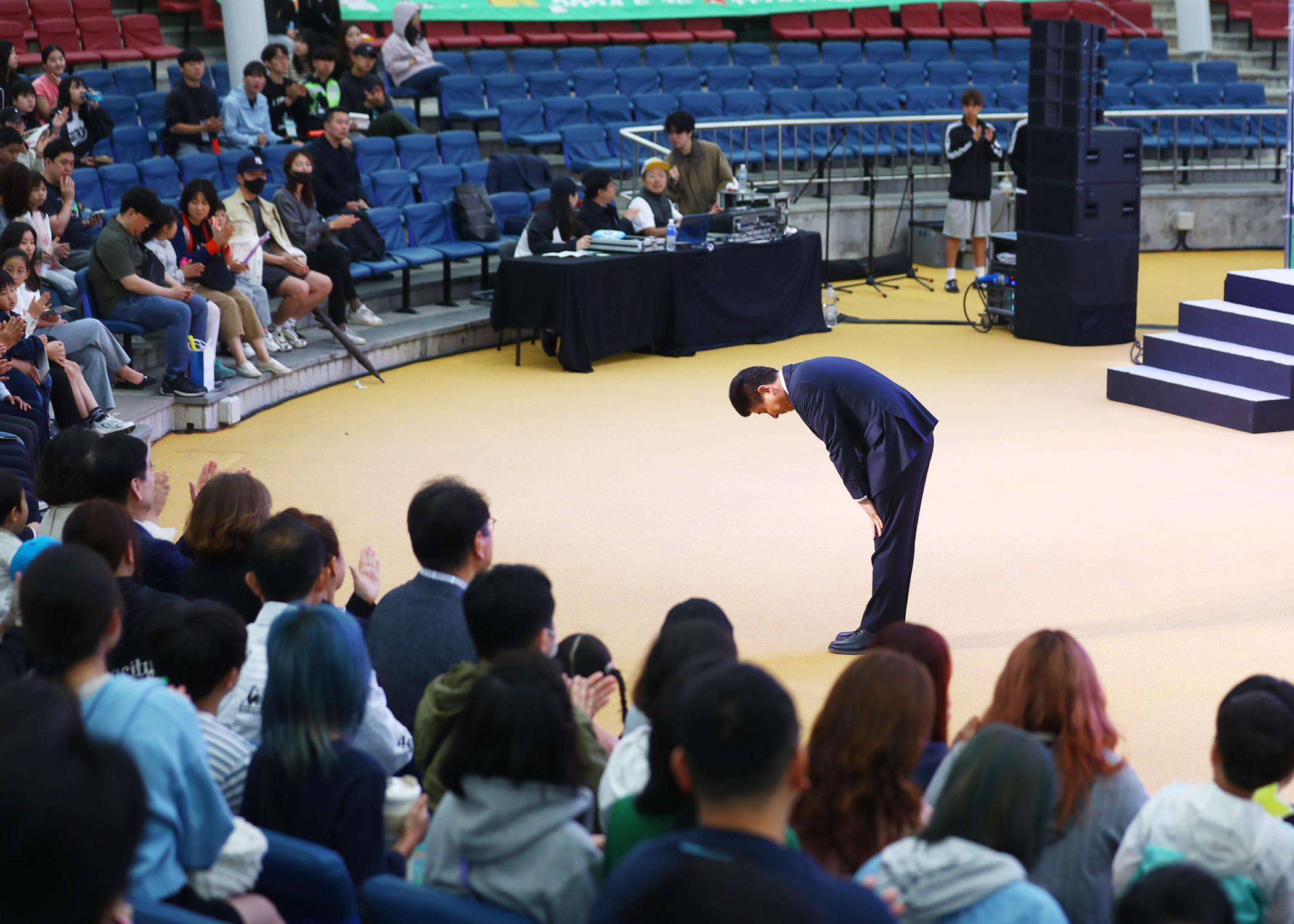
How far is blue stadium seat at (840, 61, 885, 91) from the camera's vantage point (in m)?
14.4

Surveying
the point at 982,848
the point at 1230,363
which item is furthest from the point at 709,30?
the point at 982,848

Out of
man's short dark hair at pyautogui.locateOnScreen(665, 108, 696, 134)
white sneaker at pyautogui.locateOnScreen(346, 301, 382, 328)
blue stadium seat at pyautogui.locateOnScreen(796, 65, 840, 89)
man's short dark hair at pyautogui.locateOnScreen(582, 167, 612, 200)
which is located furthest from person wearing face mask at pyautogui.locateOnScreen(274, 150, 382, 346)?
blue stadium seat at pyautogui.locateOnScreen(796, 65, 840, 89)

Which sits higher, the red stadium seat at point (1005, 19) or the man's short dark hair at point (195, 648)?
the red stadium seat at point (1005, 19)

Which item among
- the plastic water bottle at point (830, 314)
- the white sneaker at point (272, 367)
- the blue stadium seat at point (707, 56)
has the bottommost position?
the plastic water bottle at point (830, 314)

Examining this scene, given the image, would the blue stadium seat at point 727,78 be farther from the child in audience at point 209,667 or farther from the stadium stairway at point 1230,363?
the child in audience at point 209,667

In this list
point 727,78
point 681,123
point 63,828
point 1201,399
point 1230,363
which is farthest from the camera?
point 727,78

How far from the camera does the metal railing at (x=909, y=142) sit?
40.9ft

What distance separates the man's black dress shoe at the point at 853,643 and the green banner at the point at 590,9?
1053 centimetres

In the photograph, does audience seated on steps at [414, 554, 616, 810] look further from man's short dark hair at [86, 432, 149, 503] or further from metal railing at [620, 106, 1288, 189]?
metal railing at [620, 106, 1288, 189]

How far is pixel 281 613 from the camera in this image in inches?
106

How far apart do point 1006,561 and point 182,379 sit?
4.53m

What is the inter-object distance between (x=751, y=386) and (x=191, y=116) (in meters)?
7.19

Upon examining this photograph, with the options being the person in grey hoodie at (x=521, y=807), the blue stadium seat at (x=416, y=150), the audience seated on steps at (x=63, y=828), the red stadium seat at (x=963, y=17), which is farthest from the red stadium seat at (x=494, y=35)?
the audience seated on steps at (x=63, y=828)

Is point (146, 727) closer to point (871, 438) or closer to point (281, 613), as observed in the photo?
point (281, 613)
